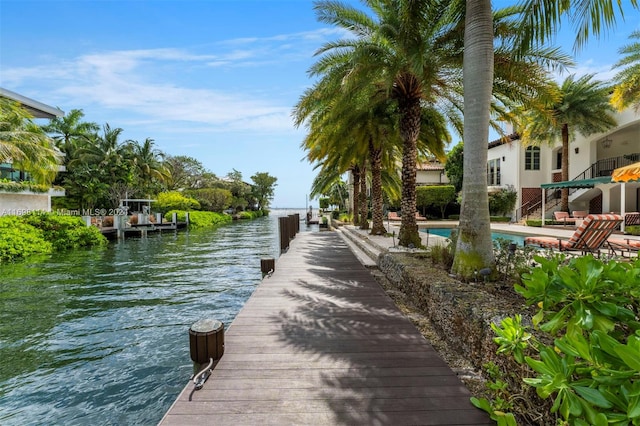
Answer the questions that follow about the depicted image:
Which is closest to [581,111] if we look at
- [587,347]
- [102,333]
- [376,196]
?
[376,196]

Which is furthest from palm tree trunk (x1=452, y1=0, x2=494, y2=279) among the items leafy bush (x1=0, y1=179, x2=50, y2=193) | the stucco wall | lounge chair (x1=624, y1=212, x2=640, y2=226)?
leafy bush (x1=0, y1=179, x2=50, y2=193)

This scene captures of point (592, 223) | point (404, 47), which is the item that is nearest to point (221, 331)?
point (404, 47)

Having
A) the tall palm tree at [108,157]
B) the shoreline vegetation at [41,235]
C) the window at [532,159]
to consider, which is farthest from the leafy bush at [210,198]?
the window at [532,159]

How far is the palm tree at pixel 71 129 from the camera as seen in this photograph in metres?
35.9

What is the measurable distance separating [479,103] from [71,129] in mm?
45445

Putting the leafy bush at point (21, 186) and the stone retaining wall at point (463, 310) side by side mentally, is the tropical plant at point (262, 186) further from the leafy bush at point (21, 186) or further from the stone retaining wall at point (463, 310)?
the stone retaining wall at point (463, 310)

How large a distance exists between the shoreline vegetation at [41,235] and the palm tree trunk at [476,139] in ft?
62.7

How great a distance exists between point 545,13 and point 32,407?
32.4ft

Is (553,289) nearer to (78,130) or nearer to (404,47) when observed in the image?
(404,47)

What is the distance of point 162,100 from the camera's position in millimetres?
16141

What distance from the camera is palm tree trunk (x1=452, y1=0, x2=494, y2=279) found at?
5211 millimetres

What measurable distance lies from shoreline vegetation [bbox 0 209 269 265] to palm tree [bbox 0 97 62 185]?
3206 mm

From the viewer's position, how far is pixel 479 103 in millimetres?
5262

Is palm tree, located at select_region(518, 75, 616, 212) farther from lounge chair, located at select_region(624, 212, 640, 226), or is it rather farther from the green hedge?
the green hedge
